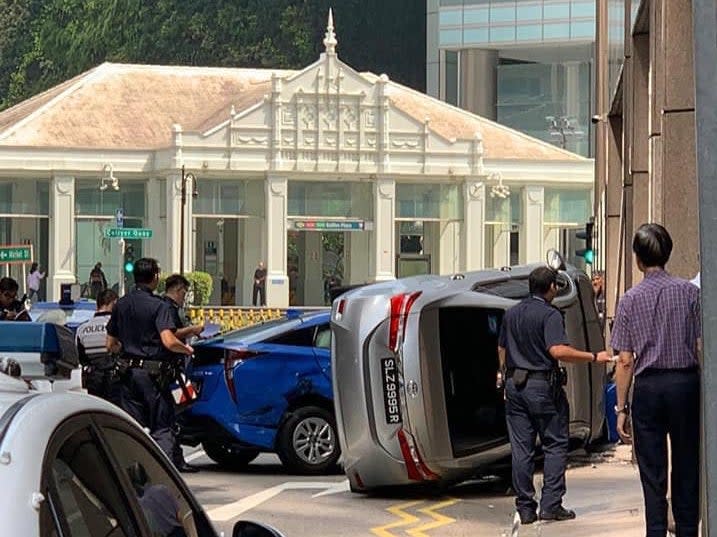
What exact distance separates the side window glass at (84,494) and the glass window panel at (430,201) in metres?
66.2

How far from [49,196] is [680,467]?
195 ft

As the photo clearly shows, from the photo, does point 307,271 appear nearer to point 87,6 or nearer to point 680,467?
point 87,6

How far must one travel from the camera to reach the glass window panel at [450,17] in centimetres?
9094

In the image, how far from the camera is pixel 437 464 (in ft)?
42.8

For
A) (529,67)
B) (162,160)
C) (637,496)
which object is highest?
(529,67)

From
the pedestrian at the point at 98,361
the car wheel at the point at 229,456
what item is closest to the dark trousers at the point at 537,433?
Result: the pedestrian at the point at 98,361

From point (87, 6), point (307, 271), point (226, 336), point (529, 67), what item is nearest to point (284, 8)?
point (87, 6)

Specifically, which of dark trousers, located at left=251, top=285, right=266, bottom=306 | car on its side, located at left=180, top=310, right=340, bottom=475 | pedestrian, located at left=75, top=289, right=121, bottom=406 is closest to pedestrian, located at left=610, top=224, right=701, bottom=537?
pedestrian, located at left=75, top=289, right=121, bottom=406

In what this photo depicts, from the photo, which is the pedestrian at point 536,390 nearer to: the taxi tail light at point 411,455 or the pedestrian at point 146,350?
the taxi tail light at point 411,455

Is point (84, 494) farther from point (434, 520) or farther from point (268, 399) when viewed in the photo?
point (268, 399)

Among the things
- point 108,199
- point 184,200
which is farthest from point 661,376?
point 108,199

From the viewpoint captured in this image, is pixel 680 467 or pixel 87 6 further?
pixel 87 6

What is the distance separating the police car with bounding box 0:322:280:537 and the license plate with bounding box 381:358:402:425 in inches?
326

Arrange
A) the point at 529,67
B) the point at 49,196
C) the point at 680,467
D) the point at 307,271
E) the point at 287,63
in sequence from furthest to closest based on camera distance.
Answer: the point at 287,63 < the point at 529,67 < the point at 307,271 < the point at 49,196 < the point at 680,467
